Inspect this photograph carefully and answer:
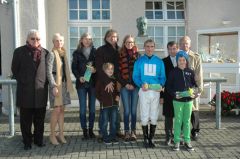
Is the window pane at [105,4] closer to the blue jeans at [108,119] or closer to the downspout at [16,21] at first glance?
the downspout at [16,21]

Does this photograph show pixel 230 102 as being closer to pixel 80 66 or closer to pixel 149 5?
pixel 149 5

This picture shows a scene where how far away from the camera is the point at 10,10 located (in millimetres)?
8875

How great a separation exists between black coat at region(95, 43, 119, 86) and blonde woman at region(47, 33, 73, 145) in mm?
573

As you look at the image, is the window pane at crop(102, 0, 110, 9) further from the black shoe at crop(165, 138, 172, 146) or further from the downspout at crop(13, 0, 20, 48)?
the black shoe at crop(165, 138, 172, 146)

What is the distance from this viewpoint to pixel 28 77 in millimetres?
5785

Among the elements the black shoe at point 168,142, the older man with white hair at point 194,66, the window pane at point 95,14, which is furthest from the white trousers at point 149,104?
the window pane at point 95,14

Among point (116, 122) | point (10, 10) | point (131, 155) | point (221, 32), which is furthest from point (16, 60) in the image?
point (221, 32)

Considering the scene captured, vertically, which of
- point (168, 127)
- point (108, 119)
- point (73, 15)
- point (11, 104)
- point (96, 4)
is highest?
point (96, 4)

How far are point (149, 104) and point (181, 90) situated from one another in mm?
583

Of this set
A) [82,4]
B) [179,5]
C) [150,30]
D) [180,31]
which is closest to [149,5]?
[150,30]

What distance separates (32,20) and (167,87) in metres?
4.41

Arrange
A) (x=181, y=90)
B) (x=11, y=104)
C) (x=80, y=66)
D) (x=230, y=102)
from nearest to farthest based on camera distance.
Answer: (x=181, y=90), (x=80, y=66), (x=11, y=104), (x=230, y=102)

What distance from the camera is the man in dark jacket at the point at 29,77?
19.0 ft

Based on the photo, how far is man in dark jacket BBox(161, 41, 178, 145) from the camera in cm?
602
